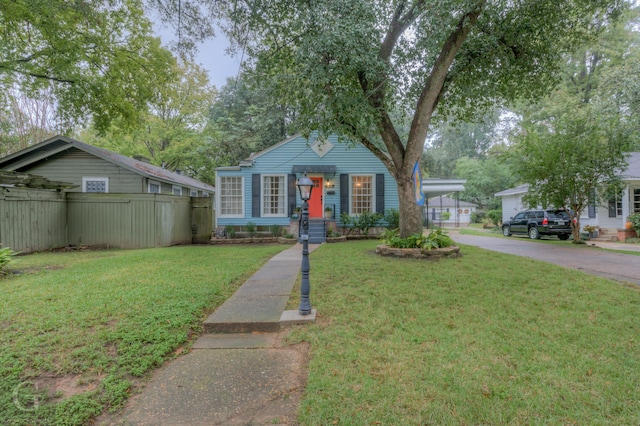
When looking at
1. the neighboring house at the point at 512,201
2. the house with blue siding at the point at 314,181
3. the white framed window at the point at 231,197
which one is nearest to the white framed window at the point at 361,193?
the house with blue siding at the point at 314,181

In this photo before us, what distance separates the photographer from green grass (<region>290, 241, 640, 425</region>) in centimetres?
206

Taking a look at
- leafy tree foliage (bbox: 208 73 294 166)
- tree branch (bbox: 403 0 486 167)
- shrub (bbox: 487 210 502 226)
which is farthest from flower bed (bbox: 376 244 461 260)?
shrub (bbox: 487 210 502 226)

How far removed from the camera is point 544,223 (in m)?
14.1

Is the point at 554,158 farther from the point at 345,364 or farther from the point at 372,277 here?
the point at 345,364

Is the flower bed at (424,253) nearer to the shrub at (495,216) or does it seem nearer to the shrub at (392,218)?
the shrub at (392,218)

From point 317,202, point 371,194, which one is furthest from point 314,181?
point 371,194

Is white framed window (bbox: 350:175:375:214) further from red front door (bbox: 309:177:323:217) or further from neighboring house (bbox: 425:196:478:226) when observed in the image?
neighboring house (bbox: 425:196:478:226)

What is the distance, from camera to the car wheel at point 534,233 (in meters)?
14.6

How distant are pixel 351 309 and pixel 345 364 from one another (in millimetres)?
1391

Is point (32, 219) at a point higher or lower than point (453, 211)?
lower

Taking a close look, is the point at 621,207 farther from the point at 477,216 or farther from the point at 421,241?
the point at 477,216

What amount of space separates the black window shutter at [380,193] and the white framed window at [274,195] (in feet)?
12.9

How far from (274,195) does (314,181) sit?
184 cm

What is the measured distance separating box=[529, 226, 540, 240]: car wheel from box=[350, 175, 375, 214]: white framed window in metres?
8.24
